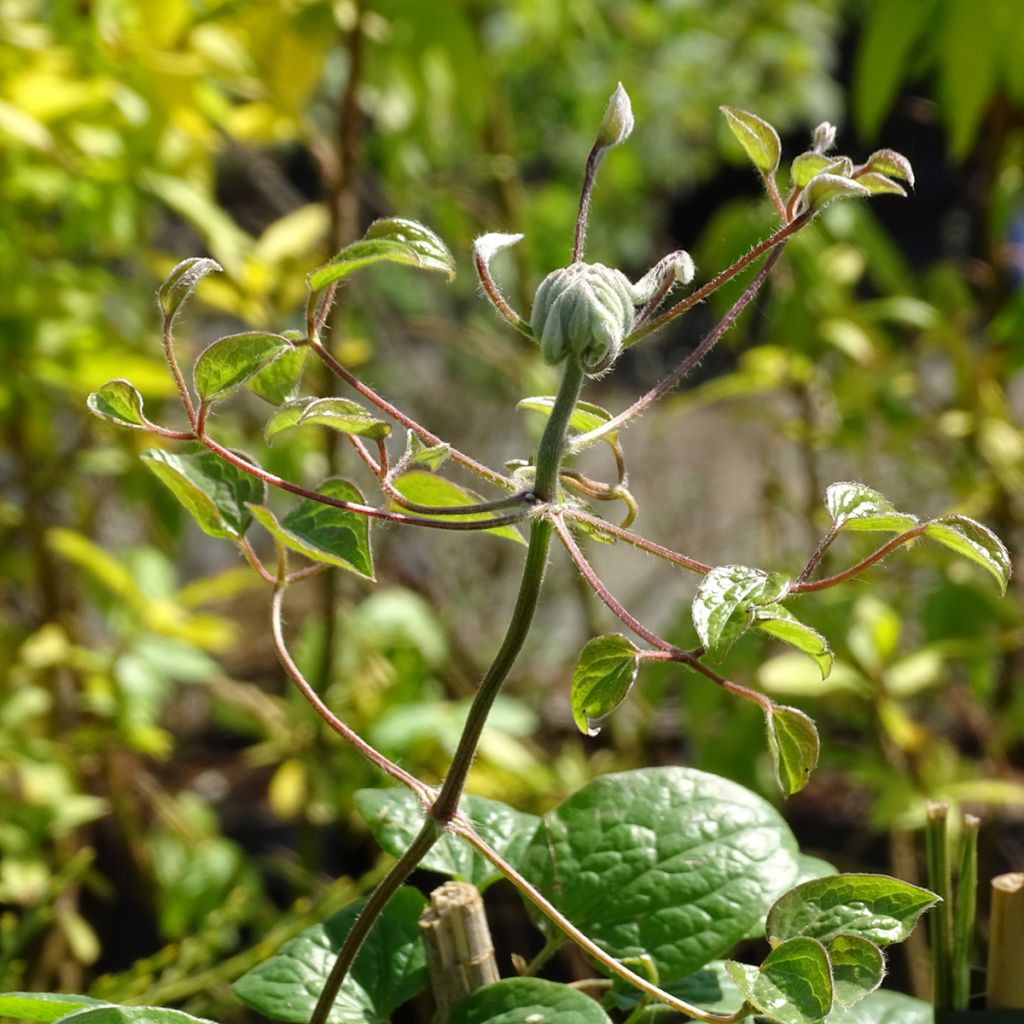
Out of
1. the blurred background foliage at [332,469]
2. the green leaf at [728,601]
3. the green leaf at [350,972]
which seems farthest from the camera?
the blurred background foliage at [332,469]

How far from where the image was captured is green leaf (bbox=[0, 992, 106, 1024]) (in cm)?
33

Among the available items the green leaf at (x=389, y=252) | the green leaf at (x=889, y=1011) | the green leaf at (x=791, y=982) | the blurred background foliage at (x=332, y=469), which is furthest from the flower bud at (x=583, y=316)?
the blurred background foliage at (x=332, y=469)

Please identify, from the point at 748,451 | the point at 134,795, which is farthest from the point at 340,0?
the point at 748,451

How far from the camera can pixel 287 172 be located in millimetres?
4223

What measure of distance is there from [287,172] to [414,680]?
3.11 m

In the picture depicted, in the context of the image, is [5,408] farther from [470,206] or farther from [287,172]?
[287,172]

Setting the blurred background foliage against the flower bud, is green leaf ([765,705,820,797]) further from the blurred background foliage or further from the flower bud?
the blurred background foliage

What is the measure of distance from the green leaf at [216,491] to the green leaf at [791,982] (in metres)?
0.18

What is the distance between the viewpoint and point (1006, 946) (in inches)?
16.4

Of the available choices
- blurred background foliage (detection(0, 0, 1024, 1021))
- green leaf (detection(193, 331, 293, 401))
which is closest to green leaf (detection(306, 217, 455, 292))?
green leaf (detection(193, 331, 293, 401))

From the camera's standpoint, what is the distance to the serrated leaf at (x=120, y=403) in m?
0.33

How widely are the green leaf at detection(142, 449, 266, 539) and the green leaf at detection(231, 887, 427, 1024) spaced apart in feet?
0.44

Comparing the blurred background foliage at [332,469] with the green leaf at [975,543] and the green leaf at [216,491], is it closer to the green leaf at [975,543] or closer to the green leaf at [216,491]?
the green leaf at [216,491]

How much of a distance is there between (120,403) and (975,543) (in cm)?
21
